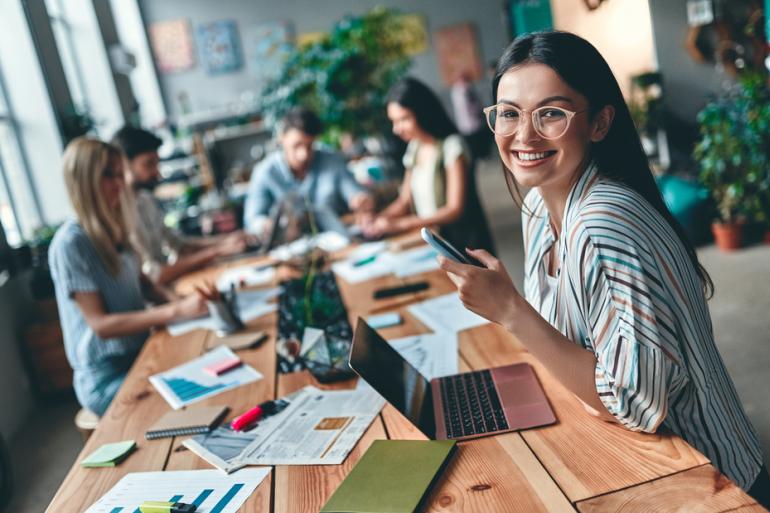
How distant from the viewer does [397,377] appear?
1.28 m

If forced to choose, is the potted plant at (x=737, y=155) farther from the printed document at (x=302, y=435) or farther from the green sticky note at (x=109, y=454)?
the green sticky note at (x=109, y=454)

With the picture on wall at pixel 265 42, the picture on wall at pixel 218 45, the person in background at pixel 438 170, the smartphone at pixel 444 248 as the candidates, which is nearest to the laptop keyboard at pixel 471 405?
the smartphone at pixel 444 248

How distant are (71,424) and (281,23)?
8680 millimetres

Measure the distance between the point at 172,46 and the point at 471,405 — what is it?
1058 cm

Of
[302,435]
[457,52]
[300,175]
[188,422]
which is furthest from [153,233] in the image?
[457,52]

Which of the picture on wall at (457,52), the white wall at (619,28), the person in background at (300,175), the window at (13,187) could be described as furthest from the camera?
the picture on wall at (457,52)

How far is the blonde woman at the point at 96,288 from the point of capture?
7.36 feet

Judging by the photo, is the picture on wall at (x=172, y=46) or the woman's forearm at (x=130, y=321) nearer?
the woman's forearm at (x=130, y=321)

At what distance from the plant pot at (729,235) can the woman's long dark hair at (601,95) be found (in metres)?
3.48

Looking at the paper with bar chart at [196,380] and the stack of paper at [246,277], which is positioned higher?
the paper with bar chart at [196,380]

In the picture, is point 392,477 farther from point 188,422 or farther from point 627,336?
point 188,422

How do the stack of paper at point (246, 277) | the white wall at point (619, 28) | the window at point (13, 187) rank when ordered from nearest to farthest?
the stack of paper at point (246, 277), the white wall at point (619, 28), the window at point (13, 187)

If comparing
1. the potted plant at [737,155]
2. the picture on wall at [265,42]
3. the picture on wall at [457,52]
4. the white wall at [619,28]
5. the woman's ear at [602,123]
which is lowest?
the potted plant at [737,155]

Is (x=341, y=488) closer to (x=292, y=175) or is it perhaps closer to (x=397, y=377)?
(x=397, y=377)
